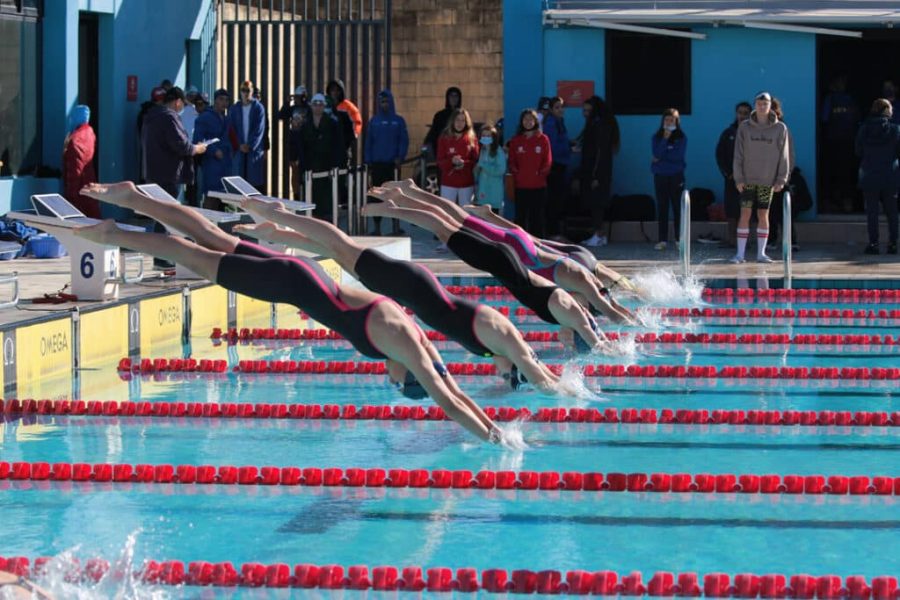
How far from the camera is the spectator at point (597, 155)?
16234mm

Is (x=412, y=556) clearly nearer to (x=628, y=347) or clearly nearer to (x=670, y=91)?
(x=628, y=347)

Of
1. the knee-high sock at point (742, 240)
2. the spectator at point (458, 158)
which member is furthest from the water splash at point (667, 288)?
the spectator at point (458, 158)

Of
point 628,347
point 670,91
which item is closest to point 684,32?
point 670,91

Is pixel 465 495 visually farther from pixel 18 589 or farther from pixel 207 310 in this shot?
pixel 207 310

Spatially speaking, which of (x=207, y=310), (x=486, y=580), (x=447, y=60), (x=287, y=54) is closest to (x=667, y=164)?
(x=287, y=54)

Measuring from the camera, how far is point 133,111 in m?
17.4

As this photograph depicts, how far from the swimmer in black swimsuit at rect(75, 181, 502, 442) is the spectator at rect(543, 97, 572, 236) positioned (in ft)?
30.8

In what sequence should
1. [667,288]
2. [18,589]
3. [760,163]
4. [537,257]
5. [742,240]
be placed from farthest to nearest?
[742,240] < [760,163] < [667,288] < [537,257] < [18,589]

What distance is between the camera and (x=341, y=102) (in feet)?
56.3

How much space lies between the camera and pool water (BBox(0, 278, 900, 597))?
5.79 metres

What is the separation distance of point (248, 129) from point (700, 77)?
17.0 feet

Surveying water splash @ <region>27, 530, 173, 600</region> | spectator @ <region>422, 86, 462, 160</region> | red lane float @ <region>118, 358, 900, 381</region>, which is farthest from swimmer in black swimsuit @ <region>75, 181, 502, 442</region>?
spectator @ <region>422, 86, 462, 160</region>

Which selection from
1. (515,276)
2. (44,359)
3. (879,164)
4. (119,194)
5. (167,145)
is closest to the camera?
(119,194)

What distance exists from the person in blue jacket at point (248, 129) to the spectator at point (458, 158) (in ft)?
6.45
